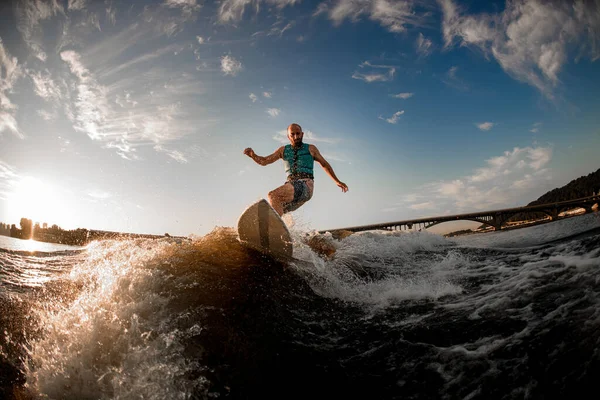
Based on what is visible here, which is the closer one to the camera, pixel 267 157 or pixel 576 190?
pixel 267 157

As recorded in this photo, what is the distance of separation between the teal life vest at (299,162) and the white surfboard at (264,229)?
2162 mm

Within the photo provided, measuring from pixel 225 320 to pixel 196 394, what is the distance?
2.31 ft

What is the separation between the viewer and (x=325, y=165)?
7.18 meters

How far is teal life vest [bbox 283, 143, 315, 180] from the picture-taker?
261 inches

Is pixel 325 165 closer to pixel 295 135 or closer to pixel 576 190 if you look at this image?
pixel 295 135

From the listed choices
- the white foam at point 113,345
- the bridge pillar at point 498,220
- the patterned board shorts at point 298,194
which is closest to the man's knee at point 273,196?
the patterned board shorts at point 298,194

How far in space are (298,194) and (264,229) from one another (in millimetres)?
1879

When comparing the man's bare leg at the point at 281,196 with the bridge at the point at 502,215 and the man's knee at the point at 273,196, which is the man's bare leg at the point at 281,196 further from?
the bridge at the point at 502,215

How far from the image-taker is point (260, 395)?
6.95ft

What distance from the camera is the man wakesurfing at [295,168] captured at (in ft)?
20.2

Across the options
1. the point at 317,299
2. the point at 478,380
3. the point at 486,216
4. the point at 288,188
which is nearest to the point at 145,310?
the point at 317,299

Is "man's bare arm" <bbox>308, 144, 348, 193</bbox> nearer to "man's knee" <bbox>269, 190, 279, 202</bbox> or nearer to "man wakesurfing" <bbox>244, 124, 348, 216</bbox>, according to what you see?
"man wakesurfing" <bbox>244, 124, 348, 216</bbox>

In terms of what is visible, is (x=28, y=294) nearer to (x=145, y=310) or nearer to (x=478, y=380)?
(x=145, y=310)

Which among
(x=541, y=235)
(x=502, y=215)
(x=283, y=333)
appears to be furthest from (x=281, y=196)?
(x=502, y=215)
